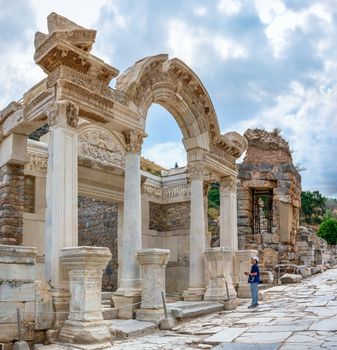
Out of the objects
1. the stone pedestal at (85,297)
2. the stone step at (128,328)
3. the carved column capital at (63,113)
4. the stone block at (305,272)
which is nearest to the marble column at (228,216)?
the stone step at (128,328)

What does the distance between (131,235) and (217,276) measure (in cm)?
319

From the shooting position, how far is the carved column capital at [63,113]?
9336mm

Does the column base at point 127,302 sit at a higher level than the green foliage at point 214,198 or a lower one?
lower

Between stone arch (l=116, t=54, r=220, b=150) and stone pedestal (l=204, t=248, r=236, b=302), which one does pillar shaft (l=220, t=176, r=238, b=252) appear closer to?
stone arch (l=116, t=54, r=220, b=150)

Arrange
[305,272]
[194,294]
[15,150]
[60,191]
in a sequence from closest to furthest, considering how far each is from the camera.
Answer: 1. [60,191]
2. [15,150]
3. [194,294]
4. [305,272]

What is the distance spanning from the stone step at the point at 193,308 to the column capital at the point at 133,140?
11.8 ft

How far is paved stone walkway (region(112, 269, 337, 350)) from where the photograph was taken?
7316 millimetres

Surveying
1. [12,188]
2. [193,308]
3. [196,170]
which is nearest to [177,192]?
[196,170]

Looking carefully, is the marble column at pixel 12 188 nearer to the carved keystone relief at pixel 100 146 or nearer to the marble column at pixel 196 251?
the carved keystone relief at pixel 100 146

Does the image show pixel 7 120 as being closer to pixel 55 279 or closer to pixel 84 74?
pixel 84 74

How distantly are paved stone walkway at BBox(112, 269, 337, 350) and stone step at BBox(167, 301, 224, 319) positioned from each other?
20 cm

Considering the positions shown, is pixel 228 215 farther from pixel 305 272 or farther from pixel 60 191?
pixel 305 272

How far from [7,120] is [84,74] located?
3.18m

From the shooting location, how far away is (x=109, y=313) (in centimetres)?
980
